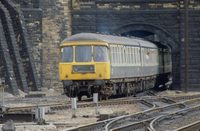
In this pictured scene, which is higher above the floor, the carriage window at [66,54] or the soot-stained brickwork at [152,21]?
the soot-stained brickwork at [152,21]

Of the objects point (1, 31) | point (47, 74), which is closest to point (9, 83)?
point (1, 31)

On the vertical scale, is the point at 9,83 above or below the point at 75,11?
below

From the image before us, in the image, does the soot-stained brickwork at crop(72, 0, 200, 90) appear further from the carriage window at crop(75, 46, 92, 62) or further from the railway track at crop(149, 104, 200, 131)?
the railway track at crop(149, 104, 200, 131)

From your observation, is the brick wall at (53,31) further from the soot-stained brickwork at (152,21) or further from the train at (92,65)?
the train at (92,65)

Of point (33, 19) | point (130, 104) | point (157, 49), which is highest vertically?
point (33, 19)

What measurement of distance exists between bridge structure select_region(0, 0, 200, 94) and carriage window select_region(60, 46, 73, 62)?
427 inches

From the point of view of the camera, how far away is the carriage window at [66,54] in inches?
800

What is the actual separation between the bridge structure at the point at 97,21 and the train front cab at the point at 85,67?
A: 11256 mm

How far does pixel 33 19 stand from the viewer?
3150 centimetres

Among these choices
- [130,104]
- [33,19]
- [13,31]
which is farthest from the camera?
[33,19]

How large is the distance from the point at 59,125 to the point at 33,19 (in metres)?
19.8

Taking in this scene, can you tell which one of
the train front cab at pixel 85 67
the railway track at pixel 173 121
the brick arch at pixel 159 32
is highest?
the brick arch at pixel 159 32

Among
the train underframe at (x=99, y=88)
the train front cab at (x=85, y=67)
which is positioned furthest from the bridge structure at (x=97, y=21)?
the train front cab at (x=85, y=67)

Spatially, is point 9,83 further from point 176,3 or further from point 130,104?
point 176,3
